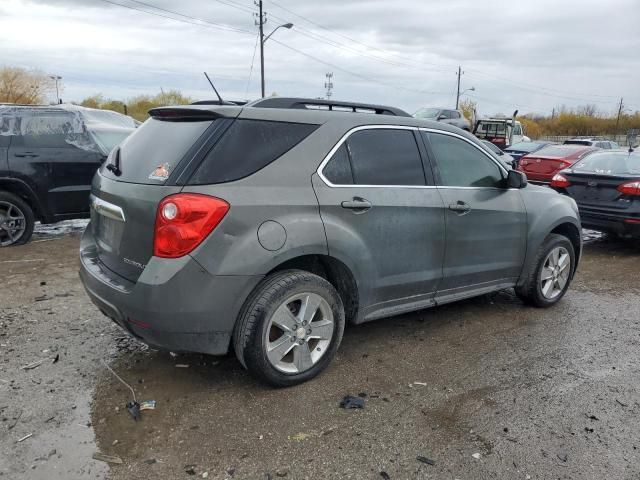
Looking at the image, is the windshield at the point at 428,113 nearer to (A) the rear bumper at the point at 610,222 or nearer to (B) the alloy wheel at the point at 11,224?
(A) the rear bumper at the point at 610,222

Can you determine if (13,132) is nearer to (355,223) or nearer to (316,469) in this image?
(355,223)

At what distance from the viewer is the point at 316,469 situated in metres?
2.61

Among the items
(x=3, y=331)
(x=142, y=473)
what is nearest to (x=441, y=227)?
(x=142, y=473)

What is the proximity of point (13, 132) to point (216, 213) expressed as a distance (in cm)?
503

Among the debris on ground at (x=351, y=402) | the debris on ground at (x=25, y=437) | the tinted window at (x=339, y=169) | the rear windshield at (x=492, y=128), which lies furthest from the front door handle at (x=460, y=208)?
the rear windshield at (x=492, y=128)

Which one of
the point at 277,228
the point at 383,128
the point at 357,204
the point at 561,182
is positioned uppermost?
the point at 383,128

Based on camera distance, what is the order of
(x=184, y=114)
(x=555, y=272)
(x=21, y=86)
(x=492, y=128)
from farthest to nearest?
(x=21, y=86), (x=492, y=128), (x=555, y=272), (x=184, y=114)

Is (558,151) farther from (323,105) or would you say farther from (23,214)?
(23,214)

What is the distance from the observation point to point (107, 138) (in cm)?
739

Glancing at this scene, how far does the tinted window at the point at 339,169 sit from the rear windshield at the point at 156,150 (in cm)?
80

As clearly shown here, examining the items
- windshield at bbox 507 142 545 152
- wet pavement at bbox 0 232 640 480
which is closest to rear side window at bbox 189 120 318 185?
wet pavement at bbox 0 232 640 480

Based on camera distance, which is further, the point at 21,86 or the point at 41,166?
the point at 21,86

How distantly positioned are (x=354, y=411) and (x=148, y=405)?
3.96ft

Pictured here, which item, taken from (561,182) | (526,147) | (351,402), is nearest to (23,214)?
(351,402)
